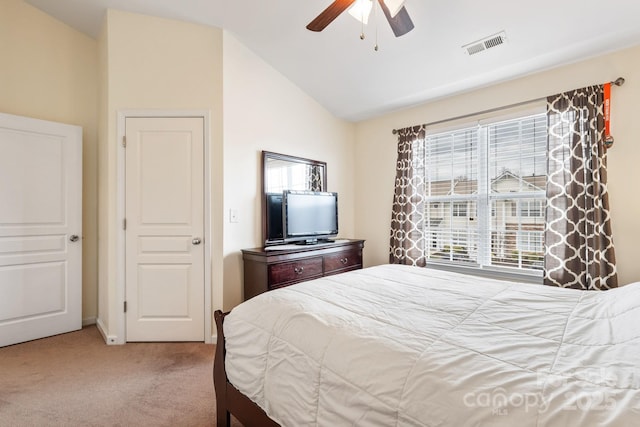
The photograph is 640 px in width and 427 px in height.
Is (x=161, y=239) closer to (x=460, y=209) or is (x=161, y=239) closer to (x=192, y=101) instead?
(x=192, y=101)

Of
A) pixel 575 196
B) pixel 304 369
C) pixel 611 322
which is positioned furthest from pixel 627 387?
pixel 575 196

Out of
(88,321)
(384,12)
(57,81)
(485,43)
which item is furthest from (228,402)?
(57,81)

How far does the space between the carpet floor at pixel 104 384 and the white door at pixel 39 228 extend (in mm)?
262

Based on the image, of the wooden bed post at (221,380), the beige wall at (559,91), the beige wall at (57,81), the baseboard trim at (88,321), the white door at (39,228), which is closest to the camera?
the wooden bed post at (221,380)

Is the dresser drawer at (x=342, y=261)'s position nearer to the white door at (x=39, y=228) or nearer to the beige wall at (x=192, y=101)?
the beige wall at (x=192, y=101)

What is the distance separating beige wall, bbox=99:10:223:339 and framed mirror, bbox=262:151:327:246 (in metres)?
0.53

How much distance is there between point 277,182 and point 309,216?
512 millimetres

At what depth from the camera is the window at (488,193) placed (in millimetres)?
3014

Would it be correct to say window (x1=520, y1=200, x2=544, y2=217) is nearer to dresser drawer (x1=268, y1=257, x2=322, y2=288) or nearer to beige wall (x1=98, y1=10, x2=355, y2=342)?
dresser drawer (x1=268, y1=257, x2=322, y2=288)

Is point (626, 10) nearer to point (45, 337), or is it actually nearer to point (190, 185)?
point (190, 185)

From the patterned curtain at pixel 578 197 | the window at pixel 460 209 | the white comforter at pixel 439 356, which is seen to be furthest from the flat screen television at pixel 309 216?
the patterned curtain at pixel 578 197

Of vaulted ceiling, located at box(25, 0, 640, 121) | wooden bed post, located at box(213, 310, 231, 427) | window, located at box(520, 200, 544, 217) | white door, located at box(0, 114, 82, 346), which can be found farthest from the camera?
window, located at box(520, 200, 544, 217)

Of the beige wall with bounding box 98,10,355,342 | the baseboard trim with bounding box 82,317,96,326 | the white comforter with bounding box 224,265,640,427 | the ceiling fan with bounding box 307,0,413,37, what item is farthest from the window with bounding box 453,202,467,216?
the baseboard trim with bounding box 82,317,96,326

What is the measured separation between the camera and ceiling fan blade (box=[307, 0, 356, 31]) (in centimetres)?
178
